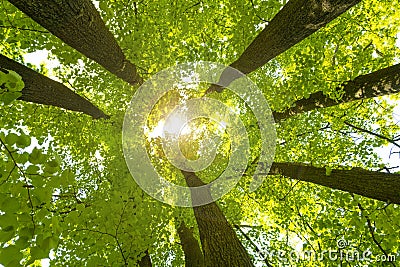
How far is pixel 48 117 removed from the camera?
786 cm

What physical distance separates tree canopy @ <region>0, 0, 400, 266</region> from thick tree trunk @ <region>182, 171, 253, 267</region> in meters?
0.03

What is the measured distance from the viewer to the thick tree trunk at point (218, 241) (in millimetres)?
4492

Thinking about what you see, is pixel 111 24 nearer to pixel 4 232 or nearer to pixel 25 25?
pixel 25 25

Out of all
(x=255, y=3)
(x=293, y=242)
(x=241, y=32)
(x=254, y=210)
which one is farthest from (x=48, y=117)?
(x=293, y=242)

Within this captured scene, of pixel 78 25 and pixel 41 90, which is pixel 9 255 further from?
pixel 41 90

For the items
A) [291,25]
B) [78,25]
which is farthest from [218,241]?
[78,25]

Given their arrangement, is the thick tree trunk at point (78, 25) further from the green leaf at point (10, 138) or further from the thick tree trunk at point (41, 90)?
the green leaf at point (10, 138)

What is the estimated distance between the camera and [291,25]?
3.96 meters

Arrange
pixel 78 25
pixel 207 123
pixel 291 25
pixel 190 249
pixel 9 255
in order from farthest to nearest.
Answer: pixel 207 123
pixel 190 249
pixel 291 25
pixel 78 25
pixel 9 255

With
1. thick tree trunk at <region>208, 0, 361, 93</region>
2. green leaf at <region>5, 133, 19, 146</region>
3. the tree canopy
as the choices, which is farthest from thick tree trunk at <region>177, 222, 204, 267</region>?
green leaf at <region>5, 133, 19, 146</region>

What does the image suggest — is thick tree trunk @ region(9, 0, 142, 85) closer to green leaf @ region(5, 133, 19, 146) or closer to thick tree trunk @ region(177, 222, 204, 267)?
green leaf @ region(5, 133, 19, 146)

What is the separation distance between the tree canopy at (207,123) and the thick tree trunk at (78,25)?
0.02 m

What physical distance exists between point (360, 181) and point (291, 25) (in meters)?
3.36

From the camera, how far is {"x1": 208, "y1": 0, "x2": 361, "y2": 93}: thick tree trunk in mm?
3324
